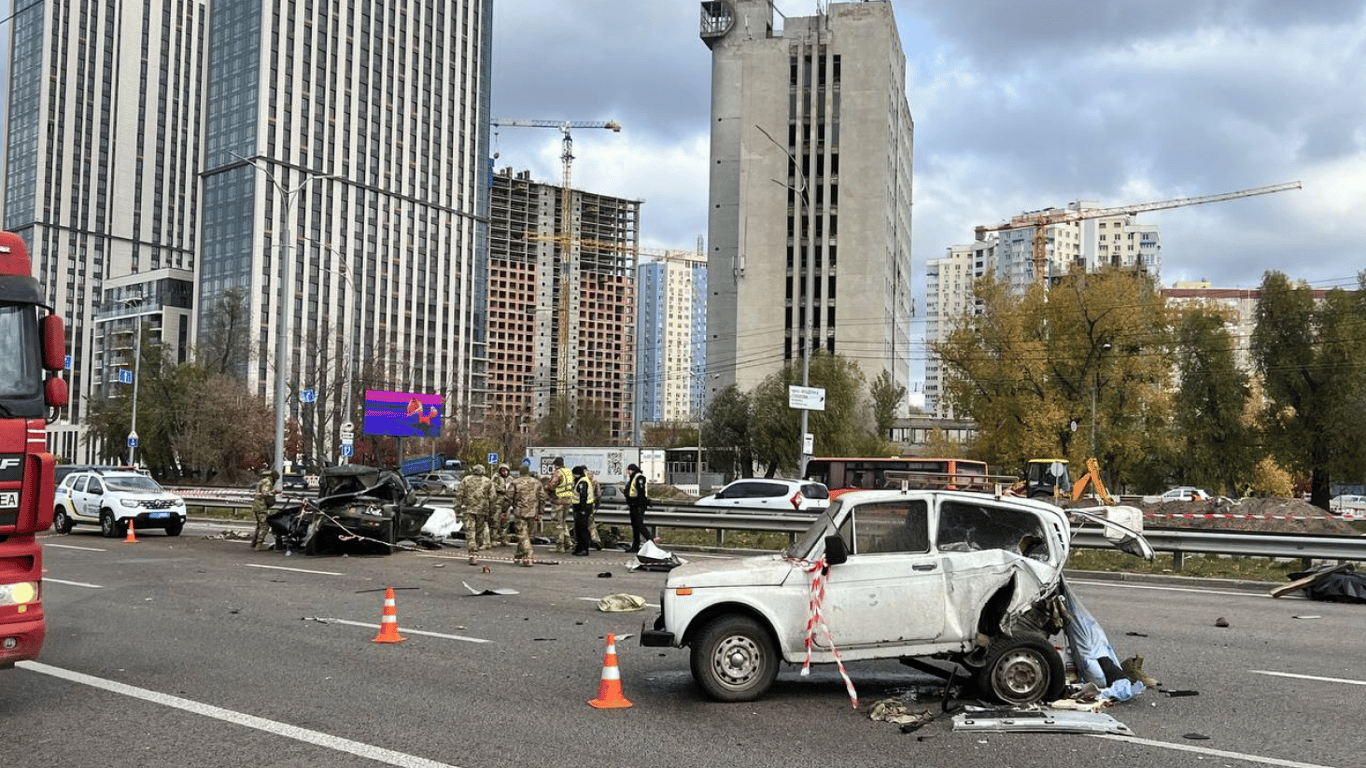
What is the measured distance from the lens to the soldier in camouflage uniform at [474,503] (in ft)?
67.5

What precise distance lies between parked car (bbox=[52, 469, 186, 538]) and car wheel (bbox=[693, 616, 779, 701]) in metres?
22.4

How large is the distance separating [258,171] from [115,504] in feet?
345

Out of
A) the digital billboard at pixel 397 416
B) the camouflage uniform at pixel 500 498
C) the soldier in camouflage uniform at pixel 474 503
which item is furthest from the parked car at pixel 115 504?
the digital billboard at pixel 397 416

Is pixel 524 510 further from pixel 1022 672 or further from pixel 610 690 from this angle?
pixel 1022 672

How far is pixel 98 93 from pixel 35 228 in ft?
69.1

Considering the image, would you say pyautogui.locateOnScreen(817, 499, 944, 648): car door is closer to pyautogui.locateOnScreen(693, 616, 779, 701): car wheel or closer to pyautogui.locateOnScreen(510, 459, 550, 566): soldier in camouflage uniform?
pyautogui.locateOnScreen(693, 616, 779, 701): car wheel

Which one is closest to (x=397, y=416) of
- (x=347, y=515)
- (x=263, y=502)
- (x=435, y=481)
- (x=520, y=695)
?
(x=435, y=481)

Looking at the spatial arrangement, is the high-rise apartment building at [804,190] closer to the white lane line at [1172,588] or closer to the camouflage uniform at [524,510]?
the camouflage uniform at [524,510]

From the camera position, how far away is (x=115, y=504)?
26312 mm

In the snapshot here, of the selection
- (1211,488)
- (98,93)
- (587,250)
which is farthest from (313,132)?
(1211,488)

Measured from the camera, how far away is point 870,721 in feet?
25.0

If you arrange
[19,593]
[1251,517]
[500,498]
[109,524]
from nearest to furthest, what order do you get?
[19,593], [500,498], [109,524], [1251,517]

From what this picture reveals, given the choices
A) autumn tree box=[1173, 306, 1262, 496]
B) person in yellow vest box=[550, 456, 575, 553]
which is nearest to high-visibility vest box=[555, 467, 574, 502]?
person in yellow vest box=[550, 456, 575, 553]

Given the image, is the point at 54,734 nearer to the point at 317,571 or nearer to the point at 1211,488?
the point at 317,571
